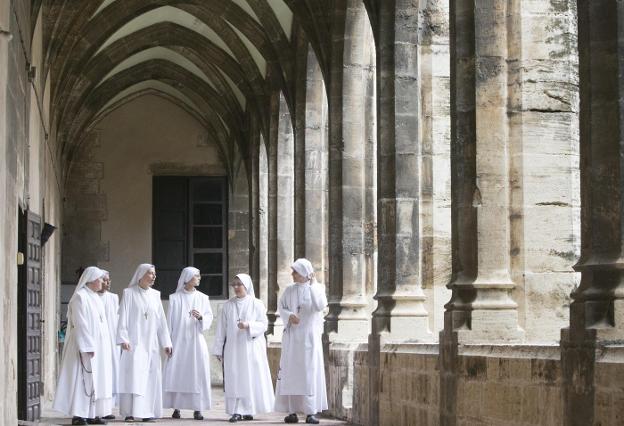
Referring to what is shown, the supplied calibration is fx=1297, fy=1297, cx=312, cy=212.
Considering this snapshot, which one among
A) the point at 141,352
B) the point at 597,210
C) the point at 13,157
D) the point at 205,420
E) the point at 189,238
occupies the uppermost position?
the point at 189,238

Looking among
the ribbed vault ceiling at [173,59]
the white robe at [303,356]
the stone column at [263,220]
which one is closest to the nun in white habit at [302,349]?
the white robe at [303,356]

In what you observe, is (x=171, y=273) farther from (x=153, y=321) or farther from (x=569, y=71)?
(x=569, y=71)

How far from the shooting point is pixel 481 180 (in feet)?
29.6

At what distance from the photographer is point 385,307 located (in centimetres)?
1172

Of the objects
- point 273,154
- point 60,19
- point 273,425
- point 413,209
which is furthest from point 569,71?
point 273,154

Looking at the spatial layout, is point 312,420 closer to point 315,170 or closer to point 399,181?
point 399,181

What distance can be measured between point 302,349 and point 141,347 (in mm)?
1606

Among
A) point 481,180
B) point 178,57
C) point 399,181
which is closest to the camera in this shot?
point 481,180

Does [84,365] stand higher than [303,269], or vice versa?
[303,269]

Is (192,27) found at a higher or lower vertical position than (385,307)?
higher

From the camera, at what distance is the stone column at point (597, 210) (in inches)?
252

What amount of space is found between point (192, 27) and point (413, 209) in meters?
11.1

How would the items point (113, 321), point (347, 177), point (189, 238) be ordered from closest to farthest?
point (113, 321) < point (347, 177) < point (189, 238)

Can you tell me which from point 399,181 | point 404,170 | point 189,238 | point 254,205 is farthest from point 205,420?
point 189,238
